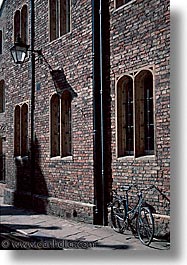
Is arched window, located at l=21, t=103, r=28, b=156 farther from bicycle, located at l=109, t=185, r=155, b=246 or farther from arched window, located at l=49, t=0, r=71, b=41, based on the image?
bicycle, located at l=109, t=185, r=155, b=246

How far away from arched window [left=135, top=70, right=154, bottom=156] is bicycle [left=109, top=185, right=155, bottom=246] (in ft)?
1.16

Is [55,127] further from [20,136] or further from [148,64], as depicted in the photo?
[148,64]

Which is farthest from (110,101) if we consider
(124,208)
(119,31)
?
(124,208)

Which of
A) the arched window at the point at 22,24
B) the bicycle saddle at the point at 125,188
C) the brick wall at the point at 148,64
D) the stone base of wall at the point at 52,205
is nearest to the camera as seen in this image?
the brick wall at the point at 148,64

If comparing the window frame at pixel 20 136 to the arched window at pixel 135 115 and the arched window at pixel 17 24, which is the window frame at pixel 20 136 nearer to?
the arched window at pixel 17 24

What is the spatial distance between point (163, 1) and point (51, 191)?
2039 millimetres

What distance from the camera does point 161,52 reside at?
340 centimetres

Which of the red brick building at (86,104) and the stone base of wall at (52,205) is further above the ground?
the red brick building at (86,104)

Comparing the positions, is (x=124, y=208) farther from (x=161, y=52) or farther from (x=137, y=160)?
(x=161, y=52)

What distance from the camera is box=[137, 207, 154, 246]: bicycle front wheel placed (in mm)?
3213

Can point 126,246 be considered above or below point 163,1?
below

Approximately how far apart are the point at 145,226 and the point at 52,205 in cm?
106

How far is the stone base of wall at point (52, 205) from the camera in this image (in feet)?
12.6

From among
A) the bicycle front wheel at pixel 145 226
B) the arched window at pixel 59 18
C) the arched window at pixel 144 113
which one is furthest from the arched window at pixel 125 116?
the arched window at pixel 59 18
